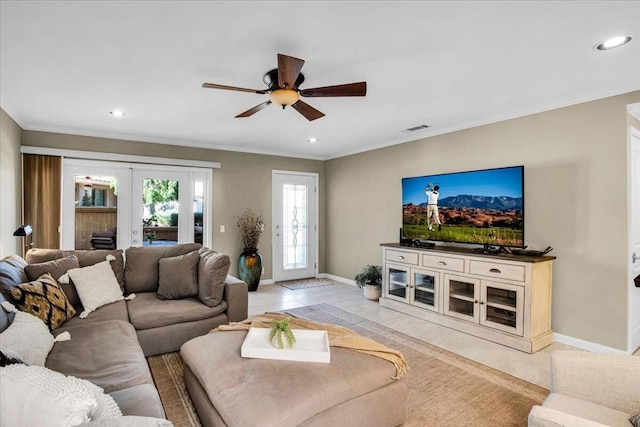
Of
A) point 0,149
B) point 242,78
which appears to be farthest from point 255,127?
point 0,149

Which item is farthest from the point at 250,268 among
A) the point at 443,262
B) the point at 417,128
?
the point at 417,128

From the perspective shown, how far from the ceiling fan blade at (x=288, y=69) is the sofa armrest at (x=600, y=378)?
7.36 feet

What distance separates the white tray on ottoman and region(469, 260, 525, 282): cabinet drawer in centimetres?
212

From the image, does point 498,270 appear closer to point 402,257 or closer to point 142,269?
point 402,257

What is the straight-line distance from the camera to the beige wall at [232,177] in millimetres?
5043

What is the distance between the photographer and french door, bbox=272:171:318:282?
6.41m

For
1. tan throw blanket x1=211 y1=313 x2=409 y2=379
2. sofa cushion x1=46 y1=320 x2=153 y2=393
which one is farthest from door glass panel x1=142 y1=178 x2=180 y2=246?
tan throw blanket x1=211 y1=313 x2=409 y2=379

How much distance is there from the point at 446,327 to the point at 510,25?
10.2ft

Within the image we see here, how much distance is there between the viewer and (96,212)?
15.9 ft

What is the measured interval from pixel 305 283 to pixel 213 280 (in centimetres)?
311

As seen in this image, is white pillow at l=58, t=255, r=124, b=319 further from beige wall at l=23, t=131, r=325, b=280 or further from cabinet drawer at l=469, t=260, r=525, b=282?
cabinet drawer at l=469, t=260, r=525, b=282

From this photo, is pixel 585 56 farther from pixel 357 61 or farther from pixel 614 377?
pixel 614 377

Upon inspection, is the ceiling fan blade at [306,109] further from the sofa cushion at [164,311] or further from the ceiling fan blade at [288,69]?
the sofa cushion at [164,311]

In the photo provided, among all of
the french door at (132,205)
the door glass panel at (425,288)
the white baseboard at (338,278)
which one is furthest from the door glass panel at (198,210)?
the door glass panel at (425,288)
